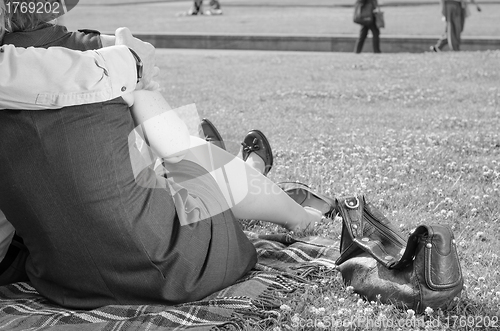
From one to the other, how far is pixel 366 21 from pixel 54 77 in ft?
40.1

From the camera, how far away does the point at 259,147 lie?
14.2 ft

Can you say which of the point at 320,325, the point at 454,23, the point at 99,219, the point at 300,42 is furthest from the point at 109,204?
the point at 300,42

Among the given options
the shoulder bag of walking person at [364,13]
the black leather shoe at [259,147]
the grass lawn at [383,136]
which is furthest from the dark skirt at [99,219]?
the shoulder bag of walking person at [364,13]

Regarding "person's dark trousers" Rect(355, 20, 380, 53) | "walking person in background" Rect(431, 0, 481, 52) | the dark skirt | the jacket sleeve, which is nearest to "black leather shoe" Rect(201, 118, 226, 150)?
the dark skirt

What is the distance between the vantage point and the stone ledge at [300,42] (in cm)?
1436

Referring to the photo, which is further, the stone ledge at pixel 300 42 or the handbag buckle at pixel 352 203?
the stone ledge at pixel 300 42

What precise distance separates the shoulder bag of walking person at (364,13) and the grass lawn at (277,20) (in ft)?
6.78

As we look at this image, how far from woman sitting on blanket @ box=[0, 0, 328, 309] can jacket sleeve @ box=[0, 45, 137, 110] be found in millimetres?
59

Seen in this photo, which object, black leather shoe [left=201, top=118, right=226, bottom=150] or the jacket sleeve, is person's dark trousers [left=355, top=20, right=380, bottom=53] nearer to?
black leather shoe [left=201, top=118, right=226, bottom=150]

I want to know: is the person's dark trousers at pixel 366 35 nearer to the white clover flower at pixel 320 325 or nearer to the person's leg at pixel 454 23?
the person's leg at pixel 454 23

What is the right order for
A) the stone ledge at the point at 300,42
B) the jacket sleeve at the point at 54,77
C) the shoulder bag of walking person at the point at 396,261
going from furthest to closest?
the stone ledge at the point at 300,42 < the shoulder bag of walking person at the point at 396,261 < the jacket sleeve at the point at 54,77

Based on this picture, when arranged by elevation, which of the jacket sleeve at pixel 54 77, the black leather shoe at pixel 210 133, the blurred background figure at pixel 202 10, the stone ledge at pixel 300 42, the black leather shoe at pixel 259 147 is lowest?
the blurred background figure at pixel 202 10

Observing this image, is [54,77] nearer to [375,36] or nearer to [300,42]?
[375,36]

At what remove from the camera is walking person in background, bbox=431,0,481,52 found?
13.3 meters
